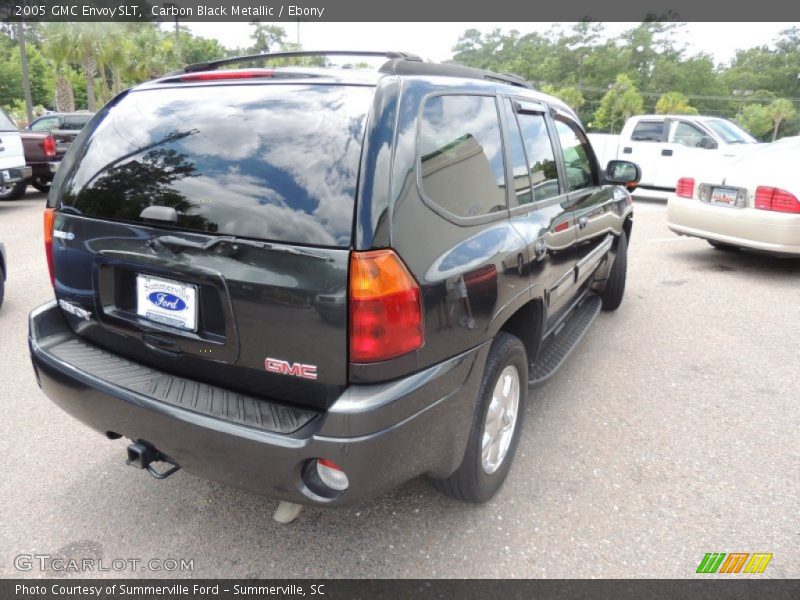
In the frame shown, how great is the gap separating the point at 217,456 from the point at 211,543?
63 centimetres

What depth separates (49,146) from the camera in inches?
438

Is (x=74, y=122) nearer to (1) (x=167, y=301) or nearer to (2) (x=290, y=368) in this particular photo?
(1) (x=167, y=301)

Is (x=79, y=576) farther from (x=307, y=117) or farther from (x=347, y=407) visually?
(x=307, y=117)

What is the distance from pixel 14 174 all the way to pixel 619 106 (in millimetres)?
50383

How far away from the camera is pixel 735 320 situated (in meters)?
5.00

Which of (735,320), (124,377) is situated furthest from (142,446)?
(735,320)

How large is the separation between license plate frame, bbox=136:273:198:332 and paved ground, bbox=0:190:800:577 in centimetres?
94

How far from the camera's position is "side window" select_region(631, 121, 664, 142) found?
12648mm

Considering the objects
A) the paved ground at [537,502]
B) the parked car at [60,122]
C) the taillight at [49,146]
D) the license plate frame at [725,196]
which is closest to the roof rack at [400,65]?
the paved ground at [537,502]

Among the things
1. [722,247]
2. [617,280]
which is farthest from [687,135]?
[617,280]

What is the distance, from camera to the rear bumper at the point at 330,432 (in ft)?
5.55

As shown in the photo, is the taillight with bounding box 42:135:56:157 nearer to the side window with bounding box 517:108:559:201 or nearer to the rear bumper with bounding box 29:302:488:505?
the rear bumper with bounding box 29:302:488:505

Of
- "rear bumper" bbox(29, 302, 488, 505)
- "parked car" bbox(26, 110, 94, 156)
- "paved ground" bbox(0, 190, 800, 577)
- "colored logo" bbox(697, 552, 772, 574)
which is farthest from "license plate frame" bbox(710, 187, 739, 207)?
"parked car" bbox(26, 110, 94, 156)

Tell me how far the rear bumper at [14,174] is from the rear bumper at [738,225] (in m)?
9.94
